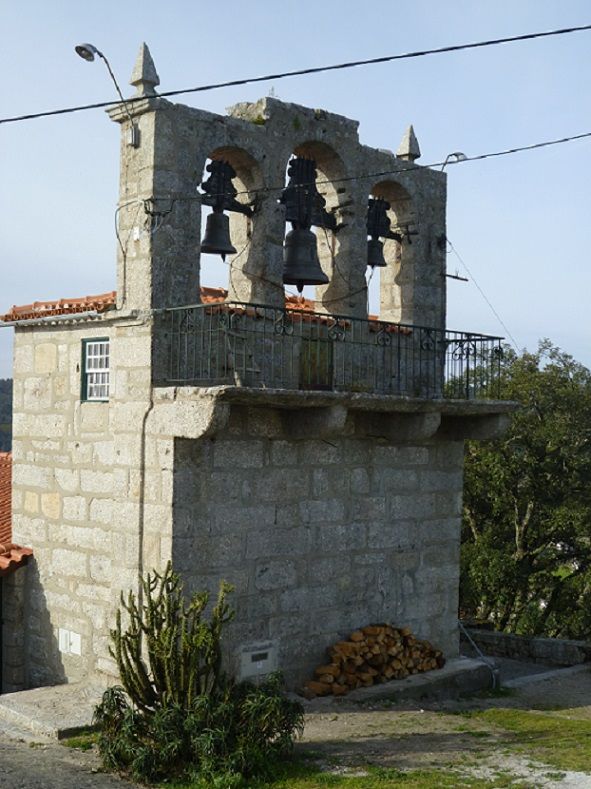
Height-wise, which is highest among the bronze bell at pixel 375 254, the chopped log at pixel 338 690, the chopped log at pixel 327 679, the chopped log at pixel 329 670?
the bronze bell at pixel 375 254

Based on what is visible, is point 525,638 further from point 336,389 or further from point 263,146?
point 263,146

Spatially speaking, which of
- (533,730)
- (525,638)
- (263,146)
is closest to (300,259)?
(263,146)

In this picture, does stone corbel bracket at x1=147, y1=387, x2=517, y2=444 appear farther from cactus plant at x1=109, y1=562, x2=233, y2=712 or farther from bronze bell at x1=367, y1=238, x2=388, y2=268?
bronze bell at x1=367, y1=238, x2=388, y2=268

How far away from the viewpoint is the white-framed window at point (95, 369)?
10125 millimetres

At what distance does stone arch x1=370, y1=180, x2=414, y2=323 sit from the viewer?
12188 mm

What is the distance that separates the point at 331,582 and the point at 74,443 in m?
3.25

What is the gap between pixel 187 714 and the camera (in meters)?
7.99

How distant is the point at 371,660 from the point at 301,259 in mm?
4619

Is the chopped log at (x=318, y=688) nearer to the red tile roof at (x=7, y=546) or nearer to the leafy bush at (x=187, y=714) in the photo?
the leafy bush at (x=187, y=714)

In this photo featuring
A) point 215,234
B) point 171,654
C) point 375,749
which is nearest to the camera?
point 171,654

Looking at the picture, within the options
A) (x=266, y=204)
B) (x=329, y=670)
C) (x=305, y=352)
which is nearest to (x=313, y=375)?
(x=305, y=352)

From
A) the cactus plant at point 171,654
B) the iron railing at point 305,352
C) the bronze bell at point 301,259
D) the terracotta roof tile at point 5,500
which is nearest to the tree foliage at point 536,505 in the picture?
the iron railing at point 305,352

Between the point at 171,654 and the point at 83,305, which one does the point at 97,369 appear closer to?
the point at 83,305

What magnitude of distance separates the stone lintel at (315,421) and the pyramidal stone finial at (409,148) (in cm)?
411
